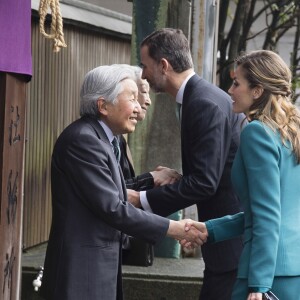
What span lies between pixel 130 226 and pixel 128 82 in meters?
0.77

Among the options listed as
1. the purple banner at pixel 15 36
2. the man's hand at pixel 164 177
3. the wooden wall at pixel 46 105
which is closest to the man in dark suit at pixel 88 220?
the purple banner at pixel 15 36

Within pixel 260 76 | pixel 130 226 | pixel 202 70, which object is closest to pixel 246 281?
pixel 130 226

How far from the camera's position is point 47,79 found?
920 centimetres

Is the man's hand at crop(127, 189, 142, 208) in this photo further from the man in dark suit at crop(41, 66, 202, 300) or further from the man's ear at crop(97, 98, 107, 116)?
the man's ear at crop(97, 98, 107, 116)

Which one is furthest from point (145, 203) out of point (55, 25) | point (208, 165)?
point (55, 25)

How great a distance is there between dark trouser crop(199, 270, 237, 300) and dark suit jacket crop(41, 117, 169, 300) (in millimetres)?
901

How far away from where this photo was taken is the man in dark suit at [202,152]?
5.97 m

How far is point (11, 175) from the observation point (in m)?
5.88

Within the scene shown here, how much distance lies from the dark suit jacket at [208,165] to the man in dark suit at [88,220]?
0.62m

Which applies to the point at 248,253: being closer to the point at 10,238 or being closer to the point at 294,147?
the point at 294,147

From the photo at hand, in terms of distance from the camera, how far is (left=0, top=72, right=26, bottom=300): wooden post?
577 centimetres

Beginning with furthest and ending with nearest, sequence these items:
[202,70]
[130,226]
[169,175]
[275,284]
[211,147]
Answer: [202,70], [169,175], [211,147], [130,226], [275,284]

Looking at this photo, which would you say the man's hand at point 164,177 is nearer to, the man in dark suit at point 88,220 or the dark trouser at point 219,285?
the dark trouser at point 219,285

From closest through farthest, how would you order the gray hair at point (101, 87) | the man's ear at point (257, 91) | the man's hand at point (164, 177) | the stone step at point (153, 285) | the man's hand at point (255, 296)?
the man's hand at point (255, 296) < the man's ear at point (257, 91) < the gray hair at point (101, 87) < the man's hand at point (164, 177) < the stone step at point (153, 285)
